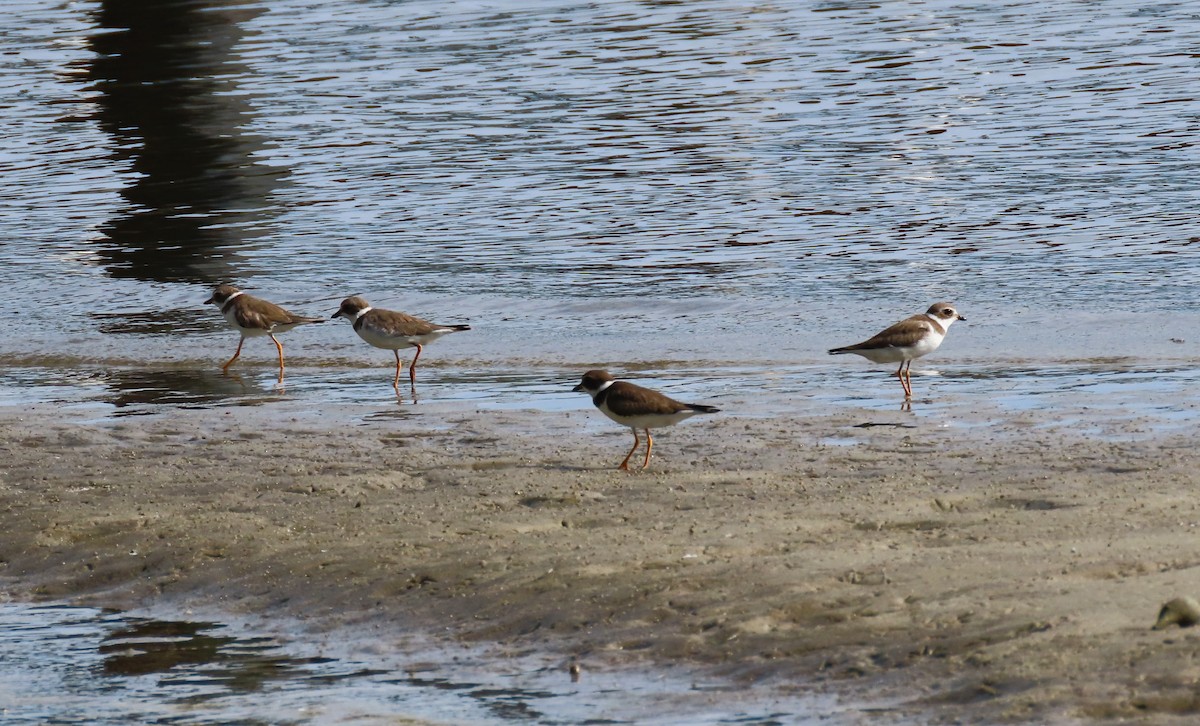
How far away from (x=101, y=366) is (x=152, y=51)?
75.3 feet

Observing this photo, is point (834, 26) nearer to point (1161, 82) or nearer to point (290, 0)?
point (1161, 82)

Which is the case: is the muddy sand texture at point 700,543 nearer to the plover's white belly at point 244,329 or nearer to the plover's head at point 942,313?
the plover's head at point 942,313

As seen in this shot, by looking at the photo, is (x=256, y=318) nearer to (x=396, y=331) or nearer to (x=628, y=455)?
(x=396, y=331)

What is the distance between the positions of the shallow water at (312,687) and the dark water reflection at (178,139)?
11550mm

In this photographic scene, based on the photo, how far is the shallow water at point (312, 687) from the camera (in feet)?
19.9

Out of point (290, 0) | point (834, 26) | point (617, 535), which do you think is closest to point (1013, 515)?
point (617, 535)

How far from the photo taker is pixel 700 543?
764cm

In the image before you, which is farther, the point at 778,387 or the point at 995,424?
the point at 778,387

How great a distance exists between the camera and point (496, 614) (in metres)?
7.11

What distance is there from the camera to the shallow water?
6.07 m

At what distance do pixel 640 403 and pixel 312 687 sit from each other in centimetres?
335

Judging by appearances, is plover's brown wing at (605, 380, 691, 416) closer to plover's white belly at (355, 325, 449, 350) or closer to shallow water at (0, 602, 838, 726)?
shallow water at (0, 602, 838, 726)

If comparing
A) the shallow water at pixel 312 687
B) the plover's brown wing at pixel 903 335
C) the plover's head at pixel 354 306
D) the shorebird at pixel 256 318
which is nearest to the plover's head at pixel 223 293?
the shorebird at pixel 256 318

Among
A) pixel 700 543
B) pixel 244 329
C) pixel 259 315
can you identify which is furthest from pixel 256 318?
pixel 700 543
